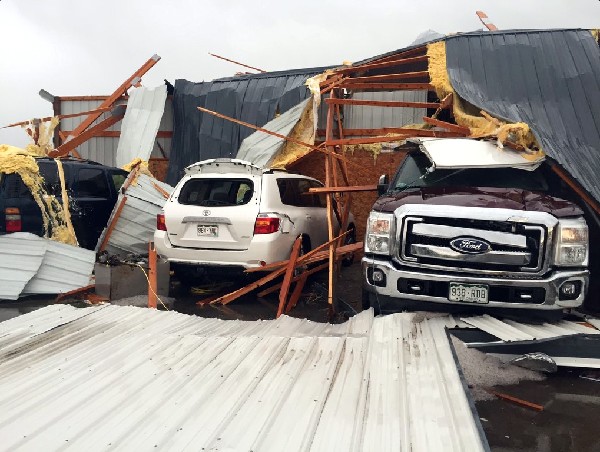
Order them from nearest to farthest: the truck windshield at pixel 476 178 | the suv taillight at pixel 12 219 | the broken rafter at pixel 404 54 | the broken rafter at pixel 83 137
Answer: the truck windshield at pixel 476 178
the suv taillight at pixel 12 219
the broken rafter at pixel 404 54
the broken rafter at pixel 83 137

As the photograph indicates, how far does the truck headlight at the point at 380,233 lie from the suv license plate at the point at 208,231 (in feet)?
8.36

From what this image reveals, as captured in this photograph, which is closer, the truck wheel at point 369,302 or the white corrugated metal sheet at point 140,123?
the truck wheel at point 369,302

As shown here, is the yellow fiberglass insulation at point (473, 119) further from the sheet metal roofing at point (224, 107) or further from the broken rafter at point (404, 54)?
the sheet metal roofing at point (224, 107)

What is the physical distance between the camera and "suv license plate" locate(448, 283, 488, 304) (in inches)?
169

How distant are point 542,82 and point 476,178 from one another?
294 cm

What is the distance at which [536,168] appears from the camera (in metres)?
5.46

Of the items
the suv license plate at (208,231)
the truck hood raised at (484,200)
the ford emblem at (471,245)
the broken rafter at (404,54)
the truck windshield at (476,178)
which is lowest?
the suv license plate at (208,231)

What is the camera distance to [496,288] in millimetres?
4289

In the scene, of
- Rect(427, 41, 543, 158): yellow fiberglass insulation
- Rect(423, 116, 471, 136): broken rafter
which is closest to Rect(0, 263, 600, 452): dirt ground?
Rect(427, 41, 543, 158): yellow fiberglass insulation

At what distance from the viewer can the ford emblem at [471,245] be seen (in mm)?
4293

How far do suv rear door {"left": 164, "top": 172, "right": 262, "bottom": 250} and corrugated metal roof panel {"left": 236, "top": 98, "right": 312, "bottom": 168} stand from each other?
8.74ft

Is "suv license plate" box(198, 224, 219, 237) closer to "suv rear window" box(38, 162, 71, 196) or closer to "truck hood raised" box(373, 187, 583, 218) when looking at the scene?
"truck hood raised" box(373, 187, 583, 218)

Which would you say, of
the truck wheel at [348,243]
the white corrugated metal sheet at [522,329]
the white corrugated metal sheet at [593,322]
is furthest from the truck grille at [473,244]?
the truck wheel at [348,243]

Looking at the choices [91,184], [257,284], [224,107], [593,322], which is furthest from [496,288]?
[224,107]
